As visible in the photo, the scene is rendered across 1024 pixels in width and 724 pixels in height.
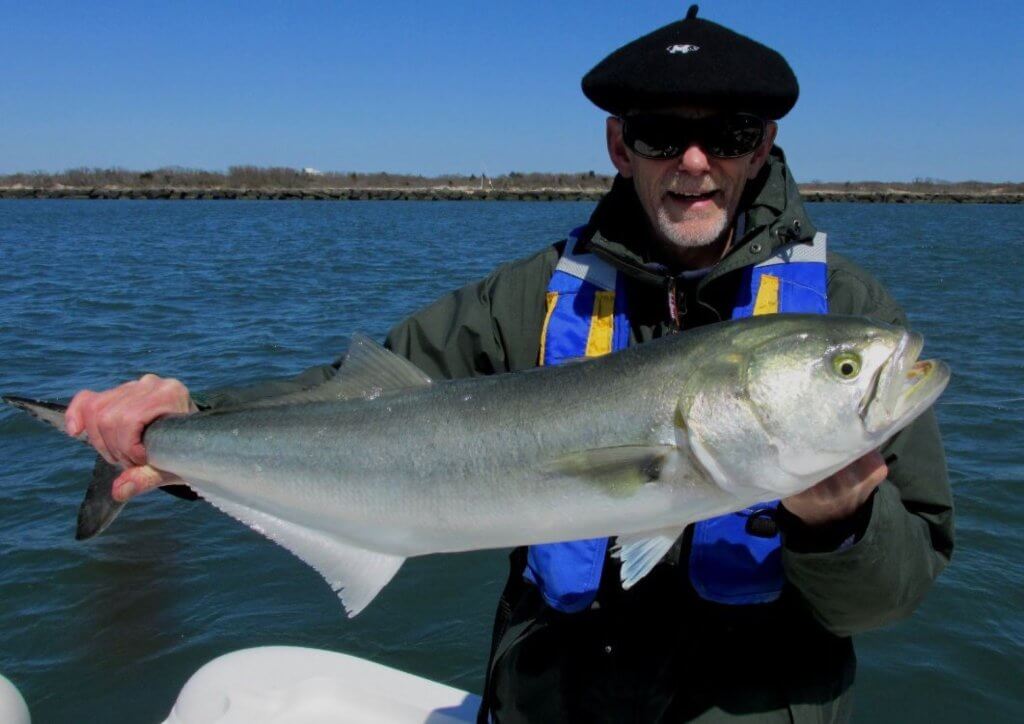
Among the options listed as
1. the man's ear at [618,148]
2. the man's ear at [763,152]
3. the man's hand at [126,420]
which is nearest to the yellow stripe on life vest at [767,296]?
the man's ear at [763,152]

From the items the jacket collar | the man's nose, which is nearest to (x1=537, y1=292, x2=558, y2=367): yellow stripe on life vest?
the jacket collar

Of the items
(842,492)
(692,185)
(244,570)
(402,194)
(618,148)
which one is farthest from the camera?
(402,194)

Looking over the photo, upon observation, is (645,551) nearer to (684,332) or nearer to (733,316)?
(684,332)

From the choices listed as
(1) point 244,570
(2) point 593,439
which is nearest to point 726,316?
(2) point 593,439

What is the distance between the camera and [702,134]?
390 centimetres

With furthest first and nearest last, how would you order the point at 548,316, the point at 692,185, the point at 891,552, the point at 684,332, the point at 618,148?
the point at 618,148, the point at 548,316, the point at 692,185, the point at 684,332, the point at 891,552

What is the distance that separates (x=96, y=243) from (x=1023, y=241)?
45.7 m

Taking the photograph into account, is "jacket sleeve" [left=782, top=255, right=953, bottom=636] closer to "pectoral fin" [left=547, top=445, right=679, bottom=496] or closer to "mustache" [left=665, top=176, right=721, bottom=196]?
"pectoral fin" [left=547, top=445, right=679, bottom=496]

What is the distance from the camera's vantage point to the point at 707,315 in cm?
402

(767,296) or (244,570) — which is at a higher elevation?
(767,296)

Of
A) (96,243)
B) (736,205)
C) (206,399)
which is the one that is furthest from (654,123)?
(96,243)

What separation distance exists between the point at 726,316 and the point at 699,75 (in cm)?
101

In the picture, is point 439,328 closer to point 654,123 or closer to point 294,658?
point 654,123

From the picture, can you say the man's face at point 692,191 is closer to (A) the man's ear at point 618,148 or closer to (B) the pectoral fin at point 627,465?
(A) the man's ear at point 618,148
